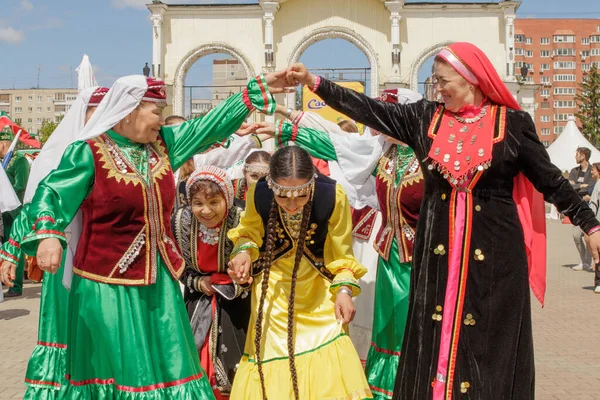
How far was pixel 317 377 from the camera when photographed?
405cm

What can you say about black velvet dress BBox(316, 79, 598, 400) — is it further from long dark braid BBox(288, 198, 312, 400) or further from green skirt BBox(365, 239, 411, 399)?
green skirt BBox(365, 239, 411, 399)

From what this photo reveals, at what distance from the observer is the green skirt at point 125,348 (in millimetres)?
3785

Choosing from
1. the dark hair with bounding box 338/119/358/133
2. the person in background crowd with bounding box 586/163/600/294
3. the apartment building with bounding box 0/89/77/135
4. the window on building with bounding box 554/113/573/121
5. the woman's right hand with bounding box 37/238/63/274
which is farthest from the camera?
the apartment building with bounding box 0/89/77/135

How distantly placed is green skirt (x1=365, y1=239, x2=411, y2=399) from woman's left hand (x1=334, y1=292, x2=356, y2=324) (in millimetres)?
817

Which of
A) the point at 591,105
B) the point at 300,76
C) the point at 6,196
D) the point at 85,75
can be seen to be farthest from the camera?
the point at 591,105

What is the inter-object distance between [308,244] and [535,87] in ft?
107

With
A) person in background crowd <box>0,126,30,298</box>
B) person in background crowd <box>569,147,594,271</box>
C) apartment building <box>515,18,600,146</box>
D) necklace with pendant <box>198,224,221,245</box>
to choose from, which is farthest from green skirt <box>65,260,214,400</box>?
apartment building <box>515,18,600,146</box>

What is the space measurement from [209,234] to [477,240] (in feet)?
6.66

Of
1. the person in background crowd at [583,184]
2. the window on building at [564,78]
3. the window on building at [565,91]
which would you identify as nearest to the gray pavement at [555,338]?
the person in background crowd at [583,184]

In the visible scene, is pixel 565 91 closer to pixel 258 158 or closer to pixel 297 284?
pixel 258 158

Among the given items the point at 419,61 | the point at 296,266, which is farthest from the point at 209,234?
the point at 419,61

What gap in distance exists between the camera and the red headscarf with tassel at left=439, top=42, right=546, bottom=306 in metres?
3.47

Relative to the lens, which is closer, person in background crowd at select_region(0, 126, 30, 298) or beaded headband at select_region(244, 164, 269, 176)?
beaded headband at select_region(244, 164, 269, 176)

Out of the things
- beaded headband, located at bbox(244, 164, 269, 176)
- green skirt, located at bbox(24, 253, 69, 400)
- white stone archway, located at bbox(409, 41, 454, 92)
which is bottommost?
green skirt, located at bbox(24, 253, 69, 400)
